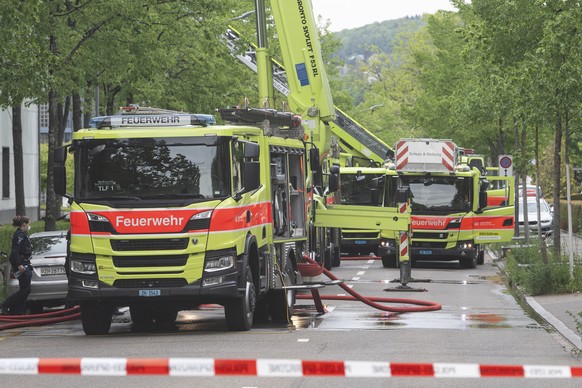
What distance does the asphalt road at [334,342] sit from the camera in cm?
1162

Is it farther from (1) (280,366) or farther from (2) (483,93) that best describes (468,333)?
(2) (483,93)

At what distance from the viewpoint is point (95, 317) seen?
16.3 m

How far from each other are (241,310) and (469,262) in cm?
1738

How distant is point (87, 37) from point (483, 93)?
598 inches

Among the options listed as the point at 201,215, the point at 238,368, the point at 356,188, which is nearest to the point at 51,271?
the point at 201,215

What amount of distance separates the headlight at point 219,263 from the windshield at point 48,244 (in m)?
5.30

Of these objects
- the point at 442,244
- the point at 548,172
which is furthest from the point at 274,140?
the point at 548,172

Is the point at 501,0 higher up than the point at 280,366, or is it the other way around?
the point at 501,0

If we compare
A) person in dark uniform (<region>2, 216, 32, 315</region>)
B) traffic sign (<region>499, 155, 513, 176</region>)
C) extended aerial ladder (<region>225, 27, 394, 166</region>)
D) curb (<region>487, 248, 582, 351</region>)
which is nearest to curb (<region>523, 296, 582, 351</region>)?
curb (<region>487, 248, 582, 351</region>)

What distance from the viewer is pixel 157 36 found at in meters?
29.6

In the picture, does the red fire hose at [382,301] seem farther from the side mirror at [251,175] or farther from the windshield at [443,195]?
the windshield at [443,195]

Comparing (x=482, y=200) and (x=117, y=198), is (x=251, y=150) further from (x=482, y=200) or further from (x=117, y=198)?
(x=482, y=200)

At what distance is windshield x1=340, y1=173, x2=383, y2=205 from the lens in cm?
3581

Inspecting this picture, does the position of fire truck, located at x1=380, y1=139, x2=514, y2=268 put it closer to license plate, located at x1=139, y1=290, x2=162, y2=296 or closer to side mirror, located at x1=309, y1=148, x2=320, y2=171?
side mirror, located at x1=309, y1=148, x2=320, y2=171
